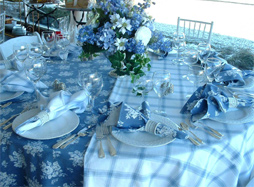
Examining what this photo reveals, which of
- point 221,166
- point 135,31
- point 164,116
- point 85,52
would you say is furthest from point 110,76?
point 221,166

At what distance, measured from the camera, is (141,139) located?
740 millimetres

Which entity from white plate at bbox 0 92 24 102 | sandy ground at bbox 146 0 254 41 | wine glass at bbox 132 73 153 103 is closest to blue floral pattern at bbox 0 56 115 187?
white plate at bbox 0 92 24 102

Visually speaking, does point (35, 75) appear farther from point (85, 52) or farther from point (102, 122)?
point (102, 122)

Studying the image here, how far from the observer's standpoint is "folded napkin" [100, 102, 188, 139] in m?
→ 0.73

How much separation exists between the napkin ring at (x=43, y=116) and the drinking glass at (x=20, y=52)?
560 mm

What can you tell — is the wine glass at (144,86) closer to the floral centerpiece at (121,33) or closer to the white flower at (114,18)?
the floral centerpiece at (121,33)

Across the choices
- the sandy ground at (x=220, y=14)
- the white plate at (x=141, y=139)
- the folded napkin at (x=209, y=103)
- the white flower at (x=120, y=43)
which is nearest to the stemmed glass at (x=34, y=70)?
the white flower at (x=120, y=43)

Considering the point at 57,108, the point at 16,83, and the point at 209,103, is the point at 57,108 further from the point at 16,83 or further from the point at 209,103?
the point at 209,103

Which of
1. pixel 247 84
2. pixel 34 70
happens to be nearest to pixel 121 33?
pixel 34 70

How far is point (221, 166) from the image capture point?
0.75m

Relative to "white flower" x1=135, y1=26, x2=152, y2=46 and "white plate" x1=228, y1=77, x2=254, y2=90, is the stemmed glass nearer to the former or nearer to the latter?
"white flower" x1=135, y1=26, x2=152, y2=46

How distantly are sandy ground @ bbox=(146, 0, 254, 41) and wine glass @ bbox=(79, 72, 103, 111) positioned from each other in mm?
2885

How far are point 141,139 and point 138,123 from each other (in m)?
0.06

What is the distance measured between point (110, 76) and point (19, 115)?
548 mm
